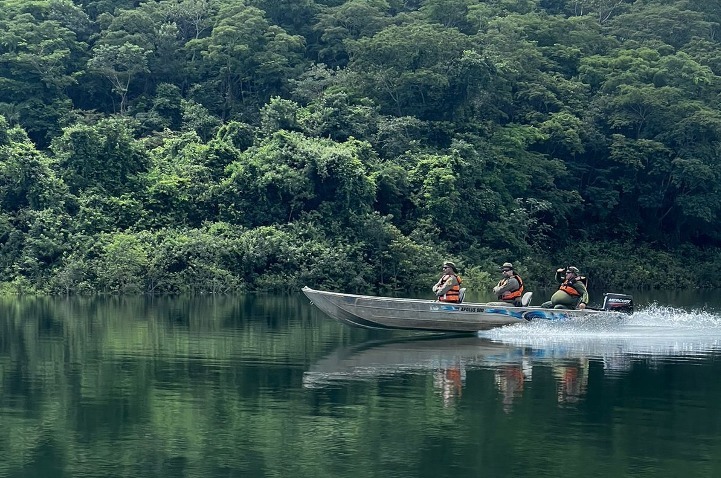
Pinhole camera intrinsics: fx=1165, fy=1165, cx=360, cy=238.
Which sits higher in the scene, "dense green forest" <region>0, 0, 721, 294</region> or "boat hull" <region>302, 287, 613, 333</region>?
"dense green forest" <region>0, 0, 721, 294</region>

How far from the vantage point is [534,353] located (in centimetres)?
2123

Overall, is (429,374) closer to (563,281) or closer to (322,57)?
(563,281)

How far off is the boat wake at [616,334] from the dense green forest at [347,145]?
15.2 metres

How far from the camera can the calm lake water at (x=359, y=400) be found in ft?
39.8

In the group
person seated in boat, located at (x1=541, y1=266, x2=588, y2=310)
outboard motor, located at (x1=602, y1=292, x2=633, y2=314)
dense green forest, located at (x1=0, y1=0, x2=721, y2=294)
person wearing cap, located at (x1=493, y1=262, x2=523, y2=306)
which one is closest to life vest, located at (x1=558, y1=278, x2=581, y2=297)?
person seated in boat, located at (x1=541, y1=266, x2=588, y2=310)

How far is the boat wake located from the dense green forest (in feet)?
49.9

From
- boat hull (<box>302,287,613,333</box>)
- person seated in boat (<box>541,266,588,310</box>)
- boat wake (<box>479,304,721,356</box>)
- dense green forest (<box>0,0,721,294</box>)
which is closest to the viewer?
boat wake (<box>479,304,721,356</box>)

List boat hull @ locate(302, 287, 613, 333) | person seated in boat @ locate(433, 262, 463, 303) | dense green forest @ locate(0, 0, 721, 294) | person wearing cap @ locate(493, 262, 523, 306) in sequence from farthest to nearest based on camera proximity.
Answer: dense green forest @ locate(0, 0, 721, 294)
person wearing cap @ locate(493, 262, 523, 306)
person seated in boat @ locate(433, 262, 463, 303)
boat hull @ locate(302, 287, 613, 333)

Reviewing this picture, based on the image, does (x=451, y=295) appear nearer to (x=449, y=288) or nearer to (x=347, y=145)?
(x=449, y=288)

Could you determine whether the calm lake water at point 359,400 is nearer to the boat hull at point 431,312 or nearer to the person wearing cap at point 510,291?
the boat hull at point 431,312

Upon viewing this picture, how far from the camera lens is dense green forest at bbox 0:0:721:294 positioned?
38.9m

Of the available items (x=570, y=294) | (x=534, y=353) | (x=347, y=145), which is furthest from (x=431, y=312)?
(x=347, y=145)

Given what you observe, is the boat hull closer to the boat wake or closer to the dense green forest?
the boat wake

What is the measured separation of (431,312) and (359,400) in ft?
27.4
